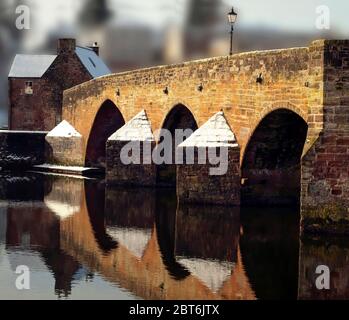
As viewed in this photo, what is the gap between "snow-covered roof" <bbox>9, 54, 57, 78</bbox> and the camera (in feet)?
151

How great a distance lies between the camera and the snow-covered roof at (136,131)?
1008 inches

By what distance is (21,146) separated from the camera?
114ft

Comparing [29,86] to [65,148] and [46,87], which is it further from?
[65,148]

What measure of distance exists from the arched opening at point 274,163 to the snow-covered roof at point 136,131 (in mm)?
6365

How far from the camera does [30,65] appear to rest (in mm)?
47125

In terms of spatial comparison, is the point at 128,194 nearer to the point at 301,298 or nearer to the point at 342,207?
the point at 342,207

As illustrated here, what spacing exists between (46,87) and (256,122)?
28.2 metres

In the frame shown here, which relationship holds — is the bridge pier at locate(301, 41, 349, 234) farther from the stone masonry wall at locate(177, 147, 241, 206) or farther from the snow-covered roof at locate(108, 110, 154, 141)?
the snow-covered roof at locate(108, 110, 154, 141)

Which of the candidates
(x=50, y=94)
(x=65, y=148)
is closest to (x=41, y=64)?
(x=50, y=94)

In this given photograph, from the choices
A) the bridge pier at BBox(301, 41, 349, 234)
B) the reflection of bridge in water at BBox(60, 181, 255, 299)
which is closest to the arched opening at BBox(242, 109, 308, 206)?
the reflection of bridge in water at BBox(60, 181, 255, 299)

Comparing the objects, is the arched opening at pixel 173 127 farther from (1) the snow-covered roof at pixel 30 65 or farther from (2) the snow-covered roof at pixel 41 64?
(1) the snow-covered roof at pixel 30 65

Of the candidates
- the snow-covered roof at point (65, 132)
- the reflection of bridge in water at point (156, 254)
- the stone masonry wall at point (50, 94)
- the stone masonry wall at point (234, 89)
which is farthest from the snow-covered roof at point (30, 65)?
the reflection of bridge in water at point (156, 254)

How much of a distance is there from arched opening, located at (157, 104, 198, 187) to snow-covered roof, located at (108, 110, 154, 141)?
65 centimetres

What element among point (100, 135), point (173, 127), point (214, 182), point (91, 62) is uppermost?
point (91, 62)
